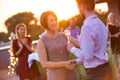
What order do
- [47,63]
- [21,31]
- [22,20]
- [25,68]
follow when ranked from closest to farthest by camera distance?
1. [47,63]
2. [21,31]
3. [25,68]
4. [22,20]

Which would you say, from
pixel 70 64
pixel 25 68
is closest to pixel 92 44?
pixel 70 64

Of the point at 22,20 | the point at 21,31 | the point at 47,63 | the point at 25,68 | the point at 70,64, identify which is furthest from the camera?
the point at 22,20

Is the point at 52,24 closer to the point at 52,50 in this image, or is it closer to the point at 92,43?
the point at 52,50

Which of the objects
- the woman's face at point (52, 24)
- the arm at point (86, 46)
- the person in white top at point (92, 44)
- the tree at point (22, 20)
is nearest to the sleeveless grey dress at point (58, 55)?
the woman's face at point (52, 24)

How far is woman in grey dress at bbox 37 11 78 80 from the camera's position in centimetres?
440

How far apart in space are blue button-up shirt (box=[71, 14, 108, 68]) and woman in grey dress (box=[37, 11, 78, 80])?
18.2 inches

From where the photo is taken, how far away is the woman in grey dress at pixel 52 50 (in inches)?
173

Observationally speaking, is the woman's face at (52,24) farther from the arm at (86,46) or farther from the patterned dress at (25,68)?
the patterned dress at (25,68)

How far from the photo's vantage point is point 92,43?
3.84 metres

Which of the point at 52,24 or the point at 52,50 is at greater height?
the point at 52,24

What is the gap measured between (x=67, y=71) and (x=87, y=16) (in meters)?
0.74

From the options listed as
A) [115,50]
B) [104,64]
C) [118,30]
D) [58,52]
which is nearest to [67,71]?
[58,52]

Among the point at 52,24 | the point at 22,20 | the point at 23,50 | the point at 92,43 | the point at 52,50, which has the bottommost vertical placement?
the point at 22,20

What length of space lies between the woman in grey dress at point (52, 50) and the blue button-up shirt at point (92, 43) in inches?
18.2
